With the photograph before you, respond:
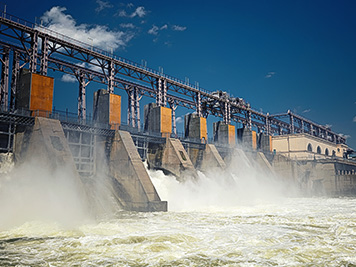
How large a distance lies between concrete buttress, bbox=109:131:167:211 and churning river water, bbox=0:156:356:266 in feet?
7.64

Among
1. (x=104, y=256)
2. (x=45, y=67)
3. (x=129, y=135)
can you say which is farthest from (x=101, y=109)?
(x=104, y=256)

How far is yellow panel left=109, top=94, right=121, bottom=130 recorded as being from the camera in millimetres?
26250

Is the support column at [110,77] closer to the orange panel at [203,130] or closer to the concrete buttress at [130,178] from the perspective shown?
the concrete buttress at [130,178]

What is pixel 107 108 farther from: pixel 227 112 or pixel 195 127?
pixel 227 112

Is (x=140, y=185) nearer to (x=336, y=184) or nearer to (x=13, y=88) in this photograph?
(x=13, y=88)

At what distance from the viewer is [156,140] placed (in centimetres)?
2894

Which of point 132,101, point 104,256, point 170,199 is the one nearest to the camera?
point 104,256

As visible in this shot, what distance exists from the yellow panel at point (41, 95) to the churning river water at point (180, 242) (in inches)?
332

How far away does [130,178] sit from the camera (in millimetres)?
22062

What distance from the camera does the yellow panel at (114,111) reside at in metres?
26.2

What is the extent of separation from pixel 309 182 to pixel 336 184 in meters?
3.75

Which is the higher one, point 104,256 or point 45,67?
point 45,67

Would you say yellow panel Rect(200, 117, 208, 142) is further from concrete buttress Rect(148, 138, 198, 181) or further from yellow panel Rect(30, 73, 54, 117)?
yellow panel Rect(30, 73, 54, 117)

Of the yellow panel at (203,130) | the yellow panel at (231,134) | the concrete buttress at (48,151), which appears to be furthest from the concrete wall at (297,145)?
the concrete buttress at (48,151)
